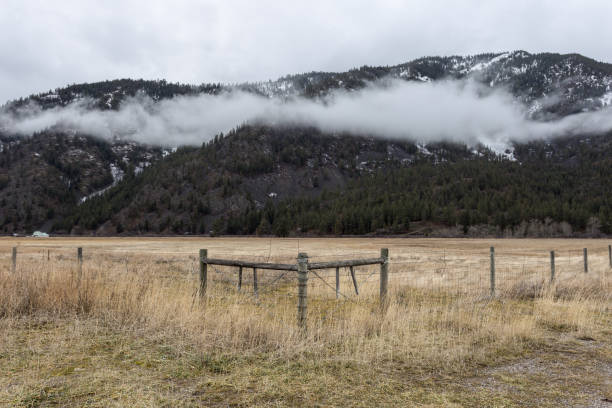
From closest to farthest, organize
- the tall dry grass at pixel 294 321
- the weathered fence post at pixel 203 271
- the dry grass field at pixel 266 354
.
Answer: the dry grass field at pixel 266 354 → the tall dry grass at pixel 294 321 → the weathered fence post at pixel 203 271

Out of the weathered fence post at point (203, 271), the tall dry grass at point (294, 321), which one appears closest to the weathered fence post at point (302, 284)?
the tall dry grass at point (294, 321)

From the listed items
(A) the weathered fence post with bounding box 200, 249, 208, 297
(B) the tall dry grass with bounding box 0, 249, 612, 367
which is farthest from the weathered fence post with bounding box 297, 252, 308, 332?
(A) the weathered fence post with bounding box 200, 249, 208, 297

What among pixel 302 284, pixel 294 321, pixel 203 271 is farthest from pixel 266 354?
pixel 203 271

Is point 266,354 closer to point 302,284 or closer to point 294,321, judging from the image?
point 302,284

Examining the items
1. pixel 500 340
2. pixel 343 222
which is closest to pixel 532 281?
pixel 500 340

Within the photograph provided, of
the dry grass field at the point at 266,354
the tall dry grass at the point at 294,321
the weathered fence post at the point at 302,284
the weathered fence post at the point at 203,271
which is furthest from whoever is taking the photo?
the weathered fence post at the point at 203,271

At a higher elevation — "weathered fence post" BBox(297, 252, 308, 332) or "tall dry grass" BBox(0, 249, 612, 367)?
"weathered fence post" BBox(297, 252, 308, 332)

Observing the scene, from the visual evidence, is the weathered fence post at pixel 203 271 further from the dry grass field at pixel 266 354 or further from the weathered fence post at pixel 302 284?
the weathered fence post at pixel 302 284

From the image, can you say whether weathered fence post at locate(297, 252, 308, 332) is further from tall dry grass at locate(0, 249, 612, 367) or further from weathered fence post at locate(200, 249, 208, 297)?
weathered fence post at locate(200, 249, 208, 297)

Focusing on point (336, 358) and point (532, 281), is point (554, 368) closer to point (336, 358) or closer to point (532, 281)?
point (336, 358)

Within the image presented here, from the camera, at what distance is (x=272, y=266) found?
899 centimetres

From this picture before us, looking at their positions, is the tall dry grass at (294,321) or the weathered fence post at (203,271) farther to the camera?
the weathered fence post at (203,271)

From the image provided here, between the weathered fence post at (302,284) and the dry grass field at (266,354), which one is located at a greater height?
the weathered fence post at (302,284)

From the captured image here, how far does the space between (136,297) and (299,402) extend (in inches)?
244
